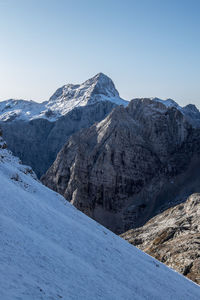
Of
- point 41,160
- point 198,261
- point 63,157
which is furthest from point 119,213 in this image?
point 41,160

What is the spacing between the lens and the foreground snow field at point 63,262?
9.53 m

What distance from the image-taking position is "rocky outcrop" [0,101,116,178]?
188 m

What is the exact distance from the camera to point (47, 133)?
19750cm

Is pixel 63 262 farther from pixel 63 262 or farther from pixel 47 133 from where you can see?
pixel 47 133

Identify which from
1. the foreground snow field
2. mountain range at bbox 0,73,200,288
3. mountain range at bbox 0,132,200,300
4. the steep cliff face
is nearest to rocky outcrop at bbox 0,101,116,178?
mountain range at bbox 0,73,200,288

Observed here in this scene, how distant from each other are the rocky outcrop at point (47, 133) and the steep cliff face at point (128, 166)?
304ft

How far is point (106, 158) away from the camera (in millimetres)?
84625

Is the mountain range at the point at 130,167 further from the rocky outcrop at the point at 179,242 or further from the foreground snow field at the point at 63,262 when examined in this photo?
the foreground snow field at the point at 63,262

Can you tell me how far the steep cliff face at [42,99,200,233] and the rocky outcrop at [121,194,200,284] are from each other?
2149 centimetres

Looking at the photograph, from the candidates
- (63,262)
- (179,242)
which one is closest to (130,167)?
(179,242)

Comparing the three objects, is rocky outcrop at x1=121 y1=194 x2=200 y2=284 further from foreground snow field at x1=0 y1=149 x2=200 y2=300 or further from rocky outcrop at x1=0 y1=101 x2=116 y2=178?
rocky outcrop at x1=0 y1=101 x2=116 y2=178

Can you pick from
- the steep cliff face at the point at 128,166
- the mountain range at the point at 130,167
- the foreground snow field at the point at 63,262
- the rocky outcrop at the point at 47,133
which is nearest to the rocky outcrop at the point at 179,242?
the foreground snow field at the point at 63,262

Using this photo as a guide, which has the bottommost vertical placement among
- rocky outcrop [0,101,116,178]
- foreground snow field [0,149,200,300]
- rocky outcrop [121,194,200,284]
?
foreground snow field [0,149,200,300]

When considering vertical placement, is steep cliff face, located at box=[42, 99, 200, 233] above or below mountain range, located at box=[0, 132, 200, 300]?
above
